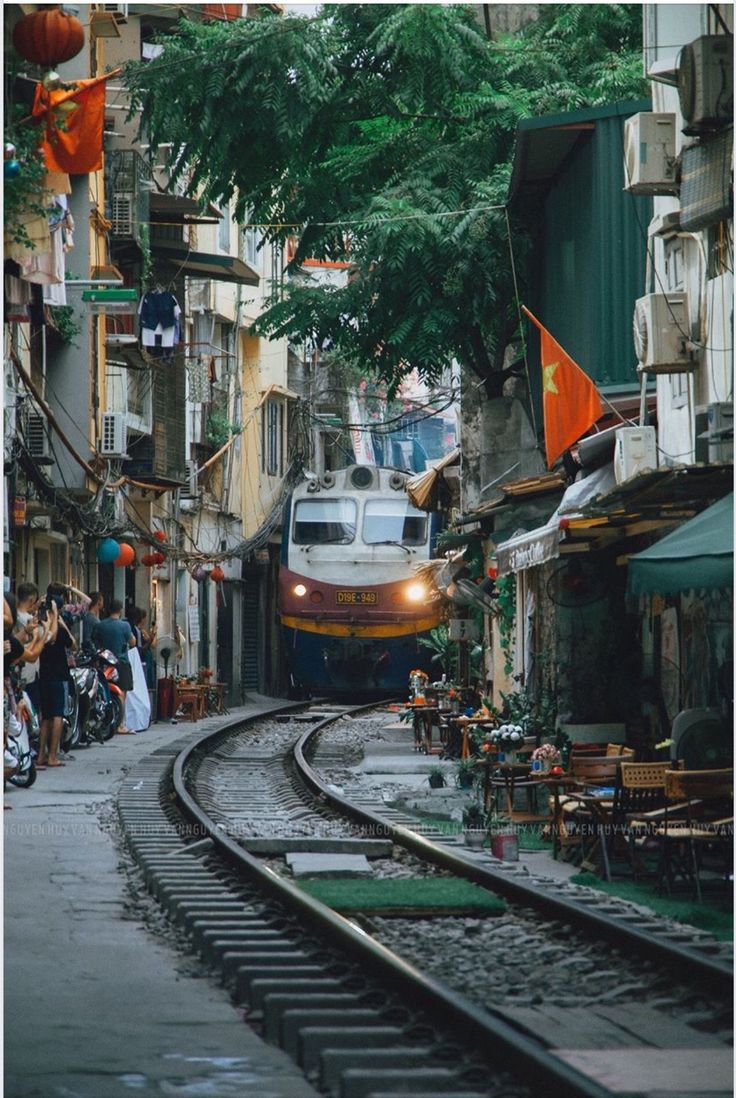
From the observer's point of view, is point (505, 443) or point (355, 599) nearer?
point (505, 443)

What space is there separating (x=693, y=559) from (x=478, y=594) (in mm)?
12157

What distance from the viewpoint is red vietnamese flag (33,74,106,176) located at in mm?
14984

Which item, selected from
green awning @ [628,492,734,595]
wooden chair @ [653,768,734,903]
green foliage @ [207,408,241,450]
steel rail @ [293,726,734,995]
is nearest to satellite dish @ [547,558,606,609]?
steel rail @ [293,726,734,995]

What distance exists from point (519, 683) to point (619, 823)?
25.9 feet

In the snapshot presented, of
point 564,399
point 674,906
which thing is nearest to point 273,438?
point 564,399

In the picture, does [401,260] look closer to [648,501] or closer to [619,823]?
[648,501]

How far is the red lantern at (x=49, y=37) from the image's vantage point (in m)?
14.0

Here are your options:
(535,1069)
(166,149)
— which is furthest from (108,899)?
(166,149)

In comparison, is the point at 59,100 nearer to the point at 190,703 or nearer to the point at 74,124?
the point at 74,124

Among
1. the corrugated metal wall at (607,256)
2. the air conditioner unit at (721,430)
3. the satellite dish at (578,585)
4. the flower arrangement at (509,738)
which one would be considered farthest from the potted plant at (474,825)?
the corrugated metal wall at (607,256)

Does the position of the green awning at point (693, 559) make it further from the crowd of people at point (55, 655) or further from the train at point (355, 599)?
the train at point (355, 599)

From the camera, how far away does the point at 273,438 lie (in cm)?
4881

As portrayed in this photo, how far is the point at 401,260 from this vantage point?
20.7 m

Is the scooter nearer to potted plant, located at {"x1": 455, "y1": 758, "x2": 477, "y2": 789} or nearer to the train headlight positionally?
potted plant, located at {"x1": 455, "y1": 758, "x2": 477, "y2": 789}
